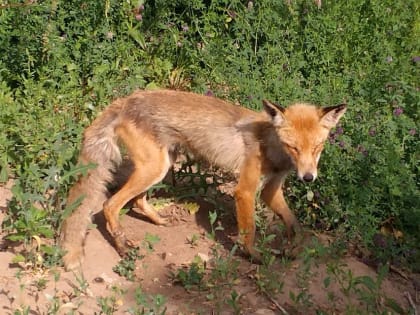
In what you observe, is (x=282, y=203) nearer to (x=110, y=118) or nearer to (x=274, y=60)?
(x=110, y=118)

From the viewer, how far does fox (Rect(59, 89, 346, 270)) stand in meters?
5.99

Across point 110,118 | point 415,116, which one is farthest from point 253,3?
point 110,118

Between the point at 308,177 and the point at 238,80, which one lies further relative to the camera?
the point at 238,80

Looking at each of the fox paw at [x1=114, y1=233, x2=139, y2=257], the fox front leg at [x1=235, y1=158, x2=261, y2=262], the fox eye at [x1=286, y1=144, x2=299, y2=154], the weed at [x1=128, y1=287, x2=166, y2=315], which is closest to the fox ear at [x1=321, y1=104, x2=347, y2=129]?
the fox eye at [x1=286, y1=144, x2=299, y2=154]

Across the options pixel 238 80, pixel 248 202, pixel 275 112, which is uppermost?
pixel 275 112

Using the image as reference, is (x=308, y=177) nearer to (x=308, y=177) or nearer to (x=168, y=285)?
(x=308, y=177)

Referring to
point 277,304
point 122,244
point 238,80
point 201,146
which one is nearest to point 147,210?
point 122,244

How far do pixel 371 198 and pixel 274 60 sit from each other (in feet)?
8.99

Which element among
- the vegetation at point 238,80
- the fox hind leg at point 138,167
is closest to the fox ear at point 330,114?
the vegetation at point 238,80

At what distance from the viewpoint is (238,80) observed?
798 centimetres

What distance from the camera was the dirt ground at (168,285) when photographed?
506 centimetres

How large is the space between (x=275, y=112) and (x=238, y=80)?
2000 millimetres

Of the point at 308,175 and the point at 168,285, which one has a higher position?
the point at 308,175

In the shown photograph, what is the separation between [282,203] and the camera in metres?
6.45
